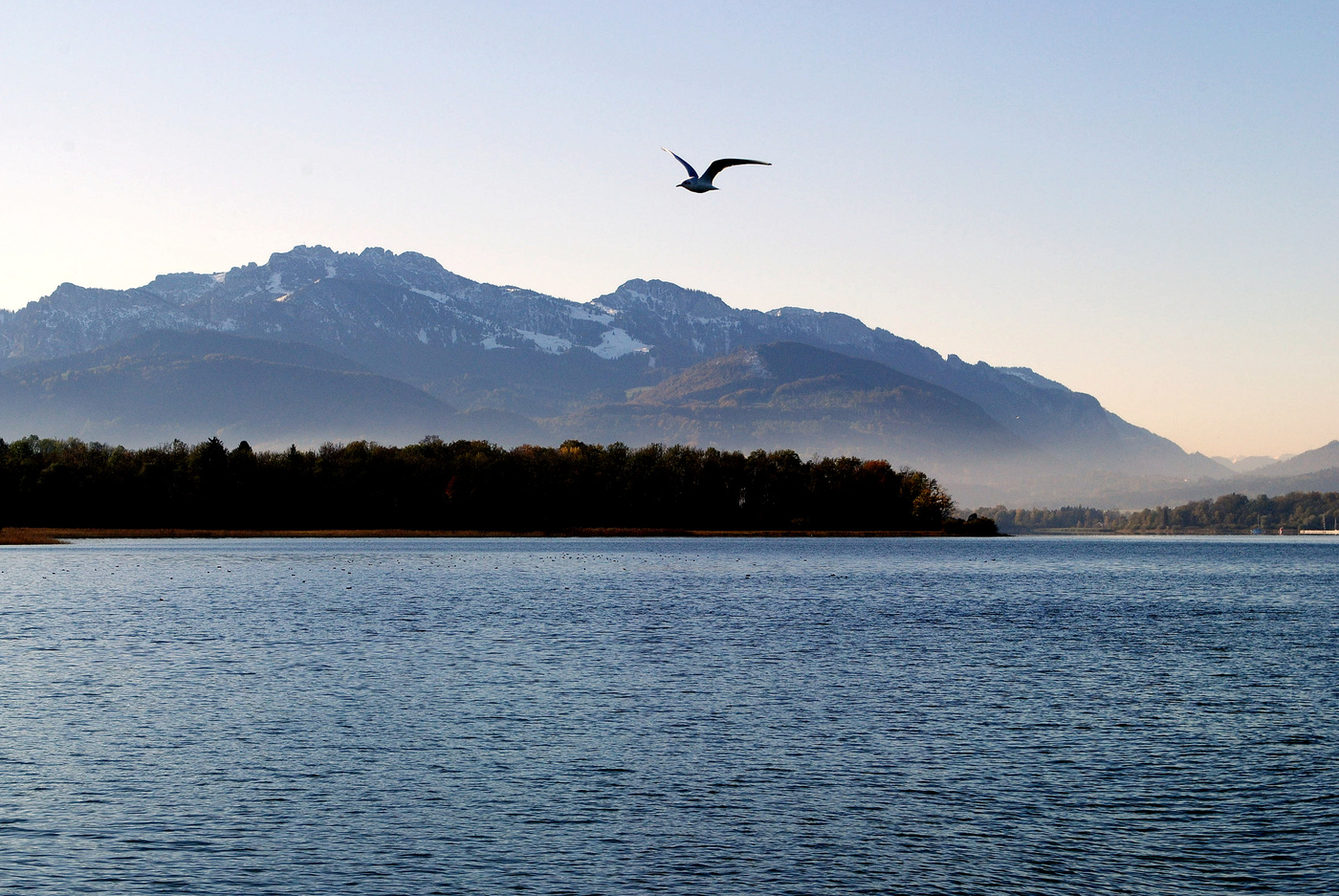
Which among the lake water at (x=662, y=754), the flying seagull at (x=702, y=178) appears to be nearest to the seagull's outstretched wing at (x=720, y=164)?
the flying seagull at (x=702, y=178)

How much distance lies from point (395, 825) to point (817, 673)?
25870 millimetres

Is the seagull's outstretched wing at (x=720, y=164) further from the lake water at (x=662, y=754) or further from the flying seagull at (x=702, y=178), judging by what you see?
the lake water at (x=662, y=754)

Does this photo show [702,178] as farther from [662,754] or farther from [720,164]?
[662,754]

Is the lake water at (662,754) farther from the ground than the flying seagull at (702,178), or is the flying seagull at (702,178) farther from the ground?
the flying seagull at (702,178)

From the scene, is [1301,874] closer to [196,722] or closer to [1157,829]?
[1157,829]

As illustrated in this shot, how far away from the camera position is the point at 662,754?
33188mm

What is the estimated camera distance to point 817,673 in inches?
1945

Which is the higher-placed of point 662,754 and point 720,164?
point 720,164

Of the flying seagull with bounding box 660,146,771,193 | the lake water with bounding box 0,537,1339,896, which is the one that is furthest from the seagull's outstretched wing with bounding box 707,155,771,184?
the lake water with bounding box 0,537,1339,896

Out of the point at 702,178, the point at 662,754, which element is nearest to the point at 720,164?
the point at 702,178

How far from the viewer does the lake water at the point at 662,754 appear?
2362 cm

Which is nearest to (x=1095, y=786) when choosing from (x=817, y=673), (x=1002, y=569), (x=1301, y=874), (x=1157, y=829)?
(x=1157, y=829)

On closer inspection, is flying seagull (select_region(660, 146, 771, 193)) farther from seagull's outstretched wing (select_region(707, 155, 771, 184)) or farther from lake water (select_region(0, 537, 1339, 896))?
lake water (select_region(0, 537, 1339, 896))

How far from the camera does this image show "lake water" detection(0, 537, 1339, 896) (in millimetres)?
23625
